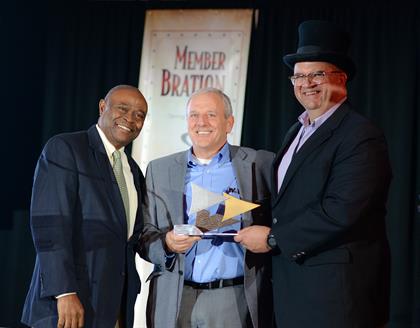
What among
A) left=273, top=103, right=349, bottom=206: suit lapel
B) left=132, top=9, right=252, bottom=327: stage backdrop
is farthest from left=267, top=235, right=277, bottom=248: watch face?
left=132, top=9, right=252, bottom=327: stage backdrop

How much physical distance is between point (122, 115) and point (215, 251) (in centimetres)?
76

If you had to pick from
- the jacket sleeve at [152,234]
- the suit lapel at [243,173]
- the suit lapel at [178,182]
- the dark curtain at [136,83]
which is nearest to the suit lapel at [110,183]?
the jacket sleeve at [152,234]

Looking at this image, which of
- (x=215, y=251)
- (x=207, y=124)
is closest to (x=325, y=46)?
(x=207, y=124)

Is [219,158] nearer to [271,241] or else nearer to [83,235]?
[271,241]

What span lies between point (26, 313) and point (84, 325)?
0.80 feet

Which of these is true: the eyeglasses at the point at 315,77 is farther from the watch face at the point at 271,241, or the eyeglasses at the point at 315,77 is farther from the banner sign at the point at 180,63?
the banner sign at the point at 180,63

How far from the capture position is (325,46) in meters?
2.53

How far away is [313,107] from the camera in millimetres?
2537

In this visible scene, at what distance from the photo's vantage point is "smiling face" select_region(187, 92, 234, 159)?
280cm

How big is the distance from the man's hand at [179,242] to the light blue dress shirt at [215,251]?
0.38 feet

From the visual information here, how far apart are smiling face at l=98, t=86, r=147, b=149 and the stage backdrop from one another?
6.90 feet

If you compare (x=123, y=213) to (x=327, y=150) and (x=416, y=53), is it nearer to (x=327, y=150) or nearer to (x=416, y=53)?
(x=327, y=150)

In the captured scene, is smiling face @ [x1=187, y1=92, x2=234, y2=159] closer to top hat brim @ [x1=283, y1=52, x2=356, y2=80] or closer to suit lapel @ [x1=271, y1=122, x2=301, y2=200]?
suit lapel @ [x1=271, y1=122, x2=301, y2=200]

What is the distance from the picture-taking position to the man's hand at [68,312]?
8.14 ft
